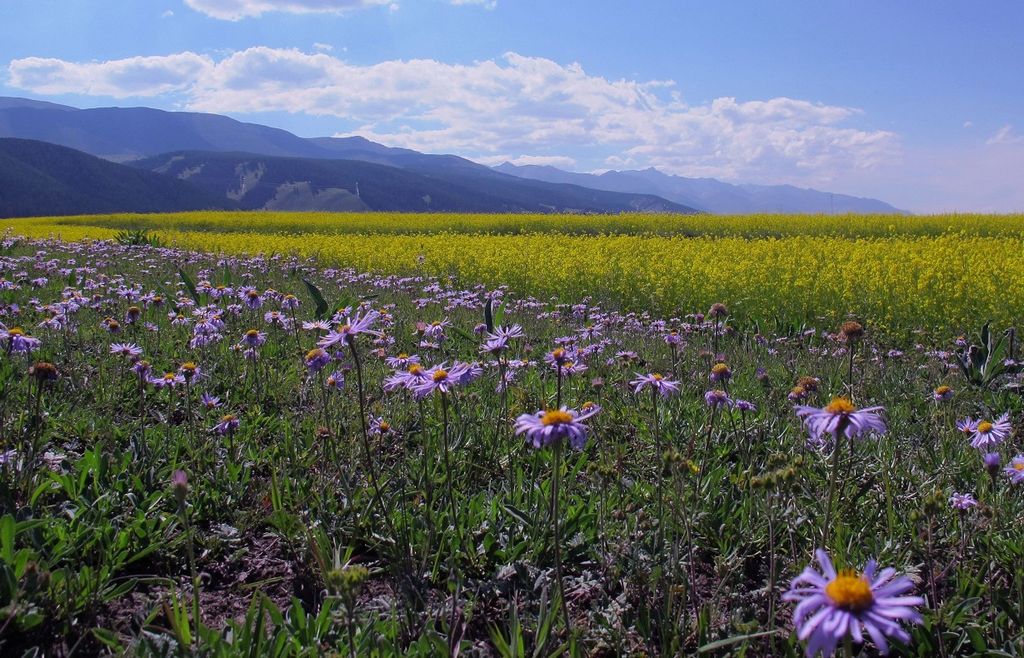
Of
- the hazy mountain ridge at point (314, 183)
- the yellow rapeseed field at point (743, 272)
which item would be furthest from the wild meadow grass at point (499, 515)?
the hazy mountain ridge at point (314, 183)

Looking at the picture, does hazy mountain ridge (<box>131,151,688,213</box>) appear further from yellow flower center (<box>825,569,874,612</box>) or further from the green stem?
yellow flower center (<box>825,569,874,612</box>)

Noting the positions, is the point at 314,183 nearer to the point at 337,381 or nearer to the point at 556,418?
the point at 337,381

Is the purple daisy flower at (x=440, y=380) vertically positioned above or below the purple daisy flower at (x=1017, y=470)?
above

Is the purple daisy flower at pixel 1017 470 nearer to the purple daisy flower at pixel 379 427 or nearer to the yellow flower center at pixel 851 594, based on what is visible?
the yellow flower center at pixel 851 594

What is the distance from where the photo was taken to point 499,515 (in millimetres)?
2418

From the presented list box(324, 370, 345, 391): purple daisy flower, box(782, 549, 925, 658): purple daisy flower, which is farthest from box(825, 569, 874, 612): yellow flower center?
box(324, 370, 345, 391): purple daisy flower

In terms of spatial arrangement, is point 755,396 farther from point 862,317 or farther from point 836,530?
point 862,317

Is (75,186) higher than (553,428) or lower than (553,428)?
higher

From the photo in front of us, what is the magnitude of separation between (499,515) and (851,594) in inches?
63.3

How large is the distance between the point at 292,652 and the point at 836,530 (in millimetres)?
1665

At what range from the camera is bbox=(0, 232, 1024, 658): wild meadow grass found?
1699 mm

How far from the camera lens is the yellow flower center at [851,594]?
911mm

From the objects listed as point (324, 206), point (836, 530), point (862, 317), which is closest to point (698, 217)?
point (862, 317)

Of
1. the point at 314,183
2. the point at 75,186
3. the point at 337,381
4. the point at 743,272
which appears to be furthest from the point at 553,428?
the point at 314,183
